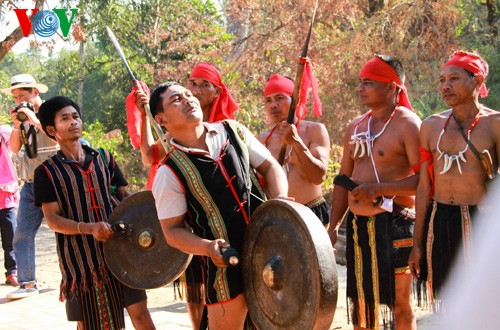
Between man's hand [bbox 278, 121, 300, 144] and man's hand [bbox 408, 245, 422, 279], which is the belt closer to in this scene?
man's hand [bbox 278, 121, 300, 144]

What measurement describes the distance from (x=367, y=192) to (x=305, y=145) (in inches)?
28.0

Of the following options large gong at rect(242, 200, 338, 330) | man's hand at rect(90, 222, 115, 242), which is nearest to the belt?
man's hand at rect(90, 222, 115, 242)

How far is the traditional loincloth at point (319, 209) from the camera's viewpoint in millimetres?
5125

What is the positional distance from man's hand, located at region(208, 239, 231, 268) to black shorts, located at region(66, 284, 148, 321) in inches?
52.5

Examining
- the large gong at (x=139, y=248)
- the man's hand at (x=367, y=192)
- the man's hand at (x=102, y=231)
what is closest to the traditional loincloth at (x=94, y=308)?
the large gong at (x=139, y=248)

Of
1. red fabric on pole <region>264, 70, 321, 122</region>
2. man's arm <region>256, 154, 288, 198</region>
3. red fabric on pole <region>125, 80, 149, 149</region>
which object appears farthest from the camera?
red fabric on pole <region>125, 80, 149, 149</region>

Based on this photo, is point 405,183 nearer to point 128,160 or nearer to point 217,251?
point 217,251

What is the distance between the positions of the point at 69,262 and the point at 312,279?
Answer: 2039 millimetres

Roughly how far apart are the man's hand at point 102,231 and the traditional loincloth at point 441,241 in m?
1.99

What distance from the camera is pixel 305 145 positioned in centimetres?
497

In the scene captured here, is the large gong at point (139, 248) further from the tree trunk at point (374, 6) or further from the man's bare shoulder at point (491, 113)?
the tree trunk at point (374, 6)

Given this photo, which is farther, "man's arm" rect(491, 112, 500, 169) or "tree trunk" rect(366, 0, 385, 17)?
"tree trunk" rect(366, 0, 385, 17)

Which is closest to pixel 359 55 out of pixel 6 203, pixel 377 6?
pixel 377 6

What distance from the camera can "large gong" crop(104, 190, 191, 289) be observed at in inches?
163
